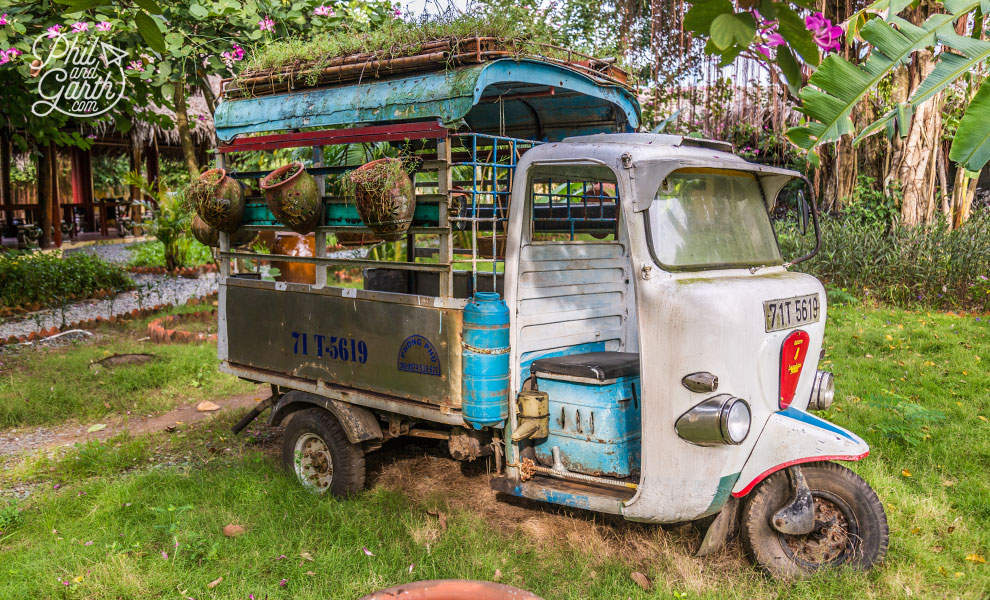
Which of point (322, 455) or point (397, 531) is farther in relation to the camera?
point (322, 455)

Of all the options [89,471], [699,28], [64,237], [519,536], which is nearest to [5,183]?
[64,237]

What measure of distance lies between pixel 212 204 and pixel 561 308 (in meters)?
2.26

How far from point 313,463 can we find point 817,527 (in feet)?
9.46

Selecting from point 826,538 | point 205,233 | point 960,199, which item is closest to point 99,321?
point 205,233

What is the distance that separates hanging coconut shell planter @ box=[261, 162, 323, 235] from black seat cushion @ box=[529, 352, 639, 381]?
156 cm

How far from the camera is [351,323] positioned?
14.0 ft

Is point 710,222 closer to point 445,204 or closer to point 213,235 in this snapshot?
point 445,204

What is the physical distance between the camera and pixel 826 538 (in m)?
3.45

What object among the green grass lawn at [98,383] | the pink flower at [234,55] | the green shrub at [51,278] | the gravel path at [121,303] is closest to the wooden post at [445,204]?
the green grass lawn at [98,383]

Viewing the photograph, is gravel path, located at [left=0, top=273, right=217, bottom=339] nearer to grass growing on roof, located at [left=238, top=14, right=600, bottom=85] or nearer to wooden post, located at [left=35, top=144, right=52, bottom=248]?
wooden post, located at [left=35, top=144, right=52, bottom=248]

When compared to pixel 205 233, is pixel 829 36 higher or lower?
higher

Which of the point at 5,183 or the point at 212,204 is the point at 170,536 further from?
the point at 5,183

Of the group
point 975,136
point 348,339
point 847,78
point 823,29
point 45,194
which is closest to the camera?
point 975,136

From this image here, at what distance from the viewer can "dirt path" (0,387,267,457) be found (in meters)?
5.58
